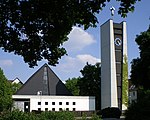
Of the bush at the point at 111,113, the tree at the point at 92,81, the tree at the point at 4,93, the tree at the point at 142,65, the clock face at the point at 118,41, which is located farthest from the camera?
the tree at the point at 92,81

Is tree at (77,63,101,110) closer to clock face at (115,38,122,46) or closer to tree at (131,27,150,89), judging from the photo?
clock face at (115,38,122,46)

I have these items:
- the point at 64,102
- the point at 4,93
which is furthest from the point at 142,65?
the point at 64,102

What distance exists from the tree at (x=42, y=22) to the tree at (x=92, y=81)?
72.6 metres

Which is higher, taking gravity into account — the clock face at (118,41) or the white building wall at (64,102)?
the clock face at (118,41)

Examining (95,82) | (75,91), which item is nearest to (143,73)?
(95,82)

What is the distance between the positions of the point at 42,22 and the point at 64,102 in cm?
6574

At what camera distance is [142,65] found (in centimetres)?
3572

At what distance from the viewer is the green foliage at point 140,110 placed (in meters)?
21.6

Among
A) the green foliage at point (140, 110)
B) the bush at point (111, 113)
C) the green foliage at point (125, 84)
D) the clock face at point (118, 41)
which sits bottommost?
the bush at point (111, 113)

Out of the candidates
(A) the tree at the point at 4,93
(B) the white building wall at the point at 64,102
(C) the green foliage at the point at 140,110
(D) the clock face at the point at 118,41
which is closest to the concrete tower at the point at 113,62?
(D) the clock face at the point at 118,41

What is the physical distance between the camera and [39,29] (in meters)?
9.88

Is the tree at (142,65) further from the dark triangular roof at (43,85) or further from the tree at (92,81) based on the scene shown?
the tree at (92,81)

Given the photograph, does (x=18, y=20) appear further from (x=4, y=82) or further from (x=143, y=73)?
(x=4, y=82)

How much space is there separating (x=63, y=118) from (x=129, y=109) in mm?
6941
